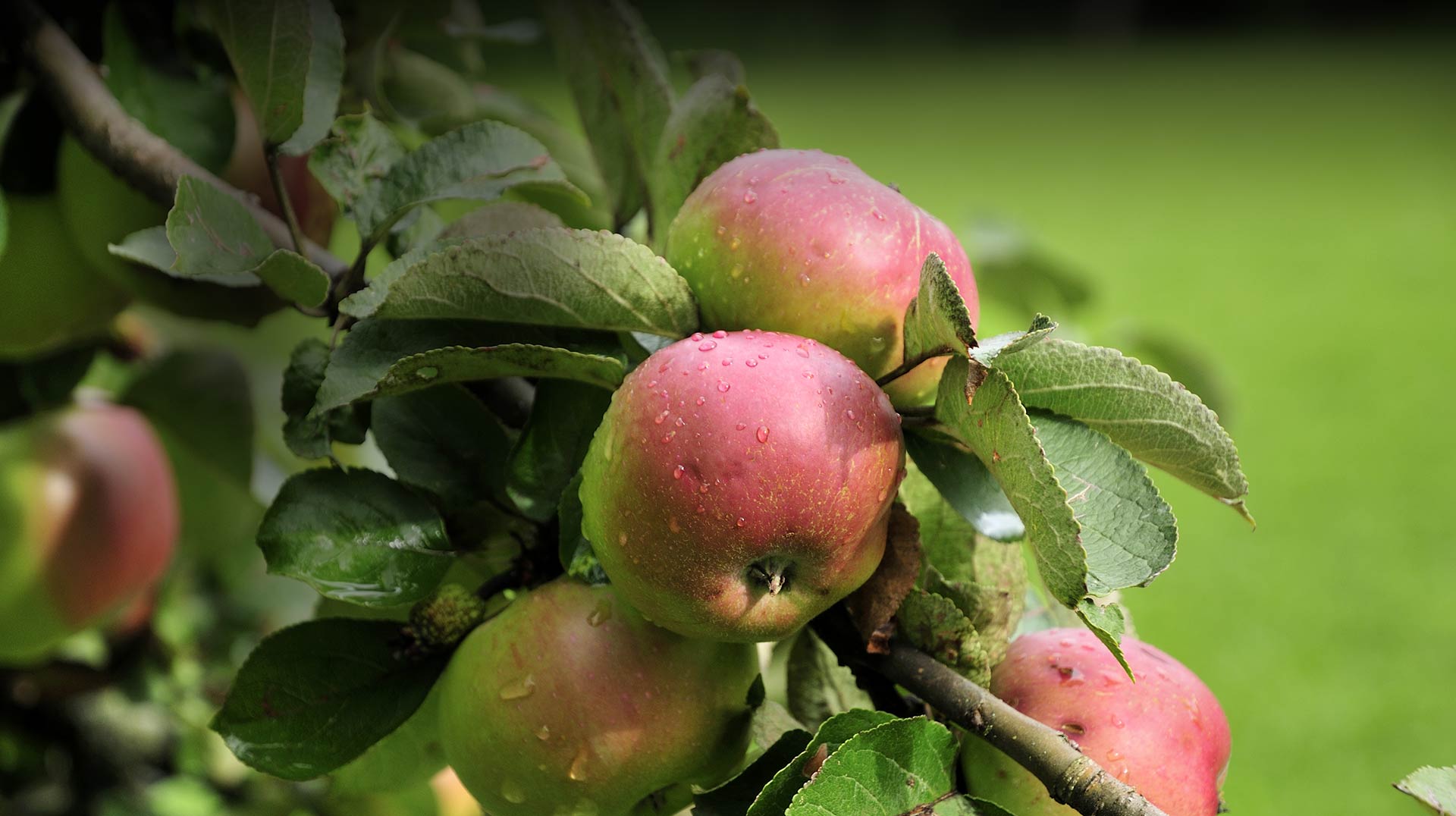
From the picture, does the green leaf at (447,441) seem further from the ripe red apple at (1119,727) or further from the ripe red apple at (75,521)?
the ripe red apple at (75,521)

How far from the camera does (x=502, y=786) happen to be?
0.29 m

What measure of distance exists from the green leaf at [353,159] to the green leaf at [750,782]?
0.62ft

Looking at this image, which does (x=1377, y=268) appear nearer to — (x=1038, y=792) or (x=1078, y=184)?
(x=1078, y=184)

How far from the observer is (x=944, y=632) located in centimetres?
28

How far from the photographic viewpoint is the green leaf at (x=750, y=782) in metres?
0.28

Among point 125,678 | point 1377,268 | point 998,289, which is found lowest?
point 1377,268

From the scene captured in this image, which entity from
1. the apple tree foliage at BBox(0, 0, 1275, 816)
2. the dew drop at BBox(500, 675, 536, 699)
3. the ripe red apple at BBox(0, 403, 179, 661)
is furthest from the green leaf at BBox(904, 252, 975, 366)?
the ripe red apple at BBox(0, 403, 179, 661)

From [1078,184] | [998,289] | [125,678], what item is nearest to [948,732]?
[998,289]

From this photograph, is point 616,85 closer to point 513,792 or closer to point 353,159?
point 353,159

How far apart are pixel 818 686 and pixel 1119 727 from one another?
0.08m

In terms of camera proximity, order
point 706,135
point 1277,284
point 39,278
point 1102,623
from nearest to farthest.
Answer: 1. point 1102,623
2. point 706,135
3. point 39,278
4. point 1277,284

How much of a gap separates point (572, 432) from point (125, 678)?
0.49m

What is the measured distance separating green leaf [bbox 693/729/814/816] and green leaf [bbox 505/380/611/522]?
76 millimetres

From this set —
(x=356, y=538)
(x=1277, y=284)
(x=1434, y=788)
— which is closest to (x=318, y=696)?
(x=356, y=538)
